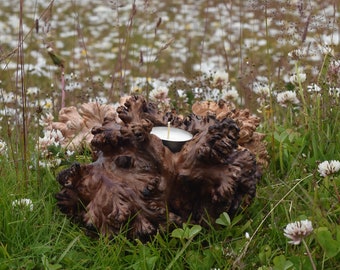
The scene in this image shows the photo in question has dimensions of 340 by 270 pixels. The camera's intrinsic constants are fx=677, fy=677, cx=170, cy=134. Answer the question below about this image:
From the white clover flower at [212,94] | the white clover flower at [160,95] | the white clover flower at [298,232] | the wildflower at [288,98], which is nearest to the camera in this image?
the white clover flower at [298,232]

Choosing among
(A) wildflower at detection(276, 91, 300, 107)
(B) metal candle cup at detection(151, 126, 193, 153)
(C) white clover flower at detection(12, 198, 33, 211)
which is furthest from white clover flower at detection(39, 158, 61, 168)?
(A) wildflower at detection(276, 91, 300, 107)

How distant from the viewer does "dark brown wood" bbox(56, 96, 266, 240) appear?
7.68ft

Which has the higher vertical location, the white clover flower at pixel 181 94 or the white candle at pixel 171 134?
the white candle at pixel 171 134

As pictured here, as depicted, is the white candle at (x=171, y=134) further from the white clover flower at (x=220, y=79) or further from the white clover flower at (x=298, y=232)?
the white clover flower at (x=220, y=79)

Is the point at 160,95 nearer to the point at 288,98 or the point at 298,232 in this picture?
the point at 288,98

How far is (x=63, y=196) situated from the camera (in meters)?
2.44

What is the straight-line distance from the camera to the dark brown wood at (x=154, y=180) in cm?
234

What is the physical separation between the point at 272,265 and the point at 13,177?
3.88 ft

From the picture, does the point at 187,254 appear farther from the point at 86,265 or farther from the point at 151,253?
the point at 86,265

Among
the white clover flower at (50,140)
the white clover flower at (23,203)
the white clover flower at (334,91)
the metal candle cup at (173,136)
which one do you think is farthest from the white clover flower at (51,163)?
the white clover flower at (334,91)

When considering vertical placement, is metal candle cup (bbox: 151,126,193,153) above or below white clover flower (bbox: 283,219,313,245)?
above

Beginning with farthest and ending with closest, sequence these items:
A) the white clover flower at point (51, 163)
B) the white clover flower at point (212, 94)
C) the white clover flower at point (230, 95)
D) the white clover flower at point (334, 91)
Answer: the white clover flower at point (212, 94) < the white clover flower at point (230, 95) < the white clover flower at point (334, 91) < the white clover flower at point (51, 163)

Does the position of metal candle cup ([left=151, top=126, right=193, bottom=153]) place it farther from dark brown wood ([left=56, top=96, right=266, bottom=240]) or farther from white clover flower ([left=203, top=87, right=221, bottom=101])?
white clover flower ([left=203, top=87, right=221, bottom=101])

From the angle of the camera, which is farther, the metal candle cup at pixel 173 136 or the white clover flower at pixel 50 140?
the white clover flower at pixel 50 140
